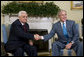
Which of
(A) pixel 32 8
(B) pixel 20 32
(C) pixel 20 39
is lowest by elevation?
(C) pixel 20 39

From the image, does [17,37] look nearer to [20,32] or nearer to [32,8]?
[20,32]

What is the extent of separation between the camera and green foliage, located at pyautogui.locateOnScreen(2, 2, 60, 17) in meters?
4.66

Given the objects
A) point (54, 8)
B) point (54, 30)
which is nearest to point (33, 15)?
point (54, 8)

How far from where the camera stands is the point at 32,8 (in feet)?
15.5

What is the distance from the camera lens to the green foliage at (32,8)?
15.3 ft

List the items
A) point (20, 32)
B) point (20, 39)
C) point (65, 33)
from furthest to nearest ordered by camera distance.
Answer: point (65, 33) < point (20, 39) < point (20, 32)

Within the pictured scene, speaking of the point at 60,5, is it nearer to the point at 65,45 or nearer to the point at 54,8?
the point at 54,8

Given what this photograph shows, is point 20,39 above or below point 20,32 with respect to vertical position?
below

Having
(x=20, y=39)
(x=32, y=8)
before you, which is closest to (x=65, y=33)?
(x=20, y=39)

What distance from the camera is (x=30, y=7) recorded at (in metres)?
4.71

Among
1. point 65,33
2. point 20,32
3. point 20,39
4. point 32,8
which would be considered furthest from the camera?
point 32,8

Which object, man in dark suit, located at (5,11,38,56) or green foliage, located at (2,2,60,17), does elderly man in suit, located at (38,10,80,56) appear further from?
green foliage, located at (2,2,60,17)

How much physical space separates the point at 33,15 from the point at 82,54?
6.45 feet

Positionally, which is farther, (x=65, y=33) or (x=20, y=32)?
(x=65, y=33)
